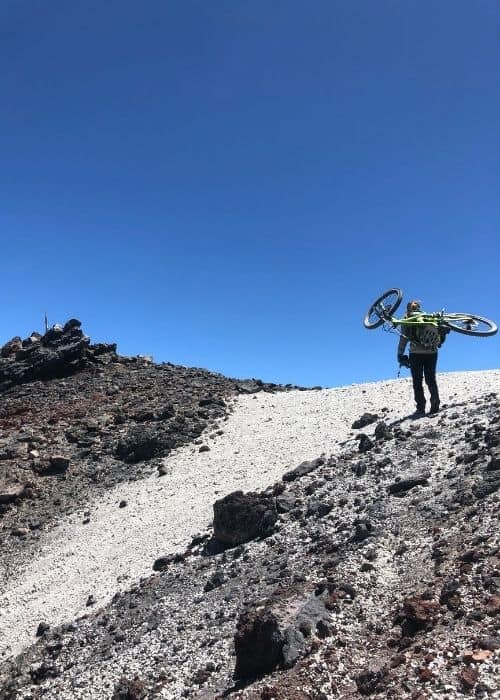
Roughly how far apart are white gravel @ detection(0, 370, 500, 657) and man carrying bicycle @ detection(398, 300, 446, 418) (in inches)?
51.4

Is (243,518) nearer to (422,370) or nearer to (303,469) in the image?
(303,469)

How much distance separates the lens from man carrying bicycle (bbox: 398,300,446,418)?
49.5 feet

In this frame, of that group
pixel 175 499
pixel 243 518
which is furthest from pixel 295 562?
pixel 175 499

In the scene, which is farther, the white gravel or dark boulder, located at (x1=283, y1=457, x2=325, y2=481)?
dark boulder, located at (x1=283, y1=457, x2=325, y2=481)

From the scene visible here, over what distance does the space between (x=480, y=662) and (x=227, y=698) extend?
10.1 ft

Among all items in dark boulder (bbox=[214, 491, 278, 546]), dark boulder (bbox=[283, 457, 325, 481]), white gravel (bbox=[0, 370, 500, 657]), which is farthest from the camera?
dark boulder (bbox=[283, 457, 325, 481])

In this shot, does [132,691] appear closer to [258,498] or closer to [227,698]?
[227,698]

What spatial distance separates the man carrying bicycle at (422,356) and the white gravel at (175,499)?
131 centimetres

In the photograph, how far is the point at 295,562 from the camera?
9.73 metres

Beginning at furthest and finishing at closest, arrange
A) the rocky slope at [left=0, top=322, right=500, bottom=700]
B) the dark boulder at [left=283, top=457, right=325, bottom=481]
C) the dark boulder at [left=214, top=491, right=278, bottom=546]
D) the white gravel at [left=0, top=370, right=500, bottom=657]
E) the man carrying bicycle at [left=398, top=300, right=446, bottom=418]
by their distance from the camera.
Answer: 1. the man carrying bicycle at [left=398, top=300, right=446, bottom=418]
2. the dark boulder at [left=283, top=457, right=325, bottom=481]
3. the white gravel at [left=0, top=370, right=500, bottom=657]
4. the dark boulder at [left=214, top=491, right=278, bottom=546]
5. the rocky slope at [left=0, top=322, right=500, bottom=700]

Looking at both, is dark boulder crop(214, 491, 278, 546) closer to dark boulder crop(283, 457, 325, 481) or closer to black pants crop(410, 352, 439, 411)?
dark boulder crop(283, 457, 325, 481)

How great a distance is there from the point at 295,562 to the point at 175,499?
7.17 metres

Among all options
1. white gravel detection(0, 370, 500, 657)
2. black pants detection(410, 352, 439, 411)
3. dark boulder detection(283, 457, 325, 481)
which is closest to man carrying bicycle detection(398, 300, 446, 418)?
black pants detection(410, 352, 439, 411)

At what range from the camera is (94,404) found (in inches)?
1016
